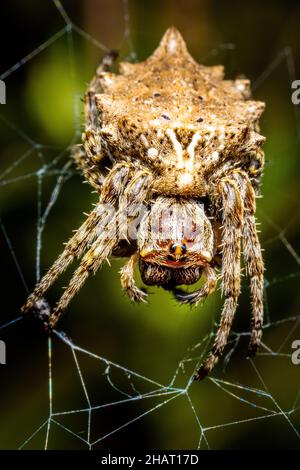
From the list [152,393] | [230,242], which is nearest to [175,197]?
[230,242]

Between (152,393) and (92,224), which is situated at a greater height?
(92,224)

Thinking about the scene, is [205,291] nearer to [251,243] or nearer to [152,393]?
[251,243]

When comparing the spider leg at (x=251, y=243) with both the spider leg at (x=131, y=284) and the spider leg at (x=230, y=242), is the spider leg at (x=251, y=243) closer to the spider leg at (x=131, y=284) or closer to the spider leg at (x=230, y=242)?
the spider leg at (x=230, y=242)

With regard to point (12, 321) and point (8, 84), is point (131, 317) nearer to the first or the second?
point (12, 321)

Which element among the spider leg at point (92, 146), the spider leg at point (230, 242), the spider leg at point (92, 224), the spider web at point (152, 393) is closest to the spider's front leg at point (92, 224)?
the spider leg at point (92, 224)
